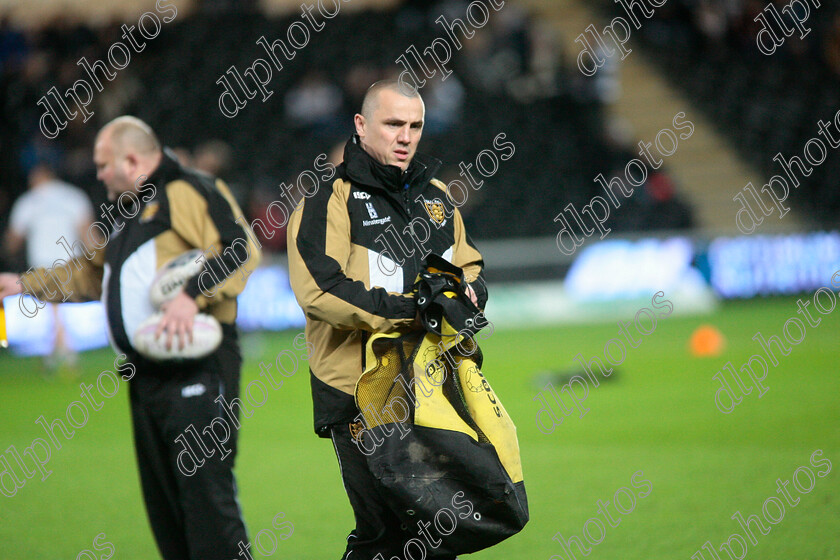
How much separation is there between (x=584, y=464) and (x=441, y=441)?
13.2 ft

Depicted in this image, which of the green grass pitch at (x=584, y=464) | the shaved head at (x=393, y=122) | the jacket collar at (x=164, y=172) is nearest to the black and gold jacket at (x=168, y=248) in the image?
the jacket collar at (x=164, y=172)

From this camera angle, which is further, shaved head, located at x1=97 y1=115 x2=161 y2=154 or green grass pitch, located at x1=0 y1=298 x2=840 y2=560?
green grass pitch, located at x1=0 y1=298 x2=840 y2=560

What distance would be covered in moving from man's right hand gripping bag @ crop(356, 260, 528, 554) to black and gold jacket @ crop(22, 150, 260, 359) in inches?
47.2

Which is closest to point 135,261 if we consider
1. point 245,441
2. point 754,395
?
point 245,441

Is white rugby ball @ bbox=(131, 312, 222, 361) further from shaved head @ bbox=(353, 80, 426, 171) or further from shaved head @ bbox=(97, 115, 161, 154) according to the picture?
shaved head @ bbox=(353, 80, 426, 171)

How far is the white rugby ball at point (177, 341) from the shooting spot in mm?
4277

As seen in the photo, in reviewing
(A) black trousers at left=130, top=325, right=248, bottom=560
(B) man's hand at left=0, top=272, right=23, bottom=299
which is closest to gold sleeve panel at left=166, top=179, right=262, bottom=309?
(A) black trousers at left=130, top=325, right=248, bottom=560

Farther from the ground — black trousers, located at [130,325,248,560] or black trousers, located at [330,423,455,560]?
black trousers, located at [130,325,248,560]

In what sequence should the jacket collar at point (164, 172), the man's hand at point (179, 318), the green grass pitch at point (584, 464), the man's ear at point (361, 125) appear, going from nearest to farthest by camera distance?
the man's ear at point (361, 125) < the man's hand at point (179, 318) < the jacket collar at point (164, 172) < the green grass pitch at point (584, 464)

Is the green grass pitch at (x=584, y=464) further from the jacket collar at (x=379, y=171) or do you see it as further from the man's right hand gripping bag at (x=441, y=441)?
the jacket collar at (x=379, y=171)

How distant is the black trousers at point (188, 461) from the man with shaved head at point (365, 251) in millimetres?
748

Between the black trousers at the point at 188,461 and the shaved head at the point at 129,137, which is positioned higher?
the shaved head at the point at 129,137

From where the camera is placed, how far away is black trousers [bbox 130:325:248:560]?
436 centimetres

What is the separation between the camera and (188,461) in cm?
434
